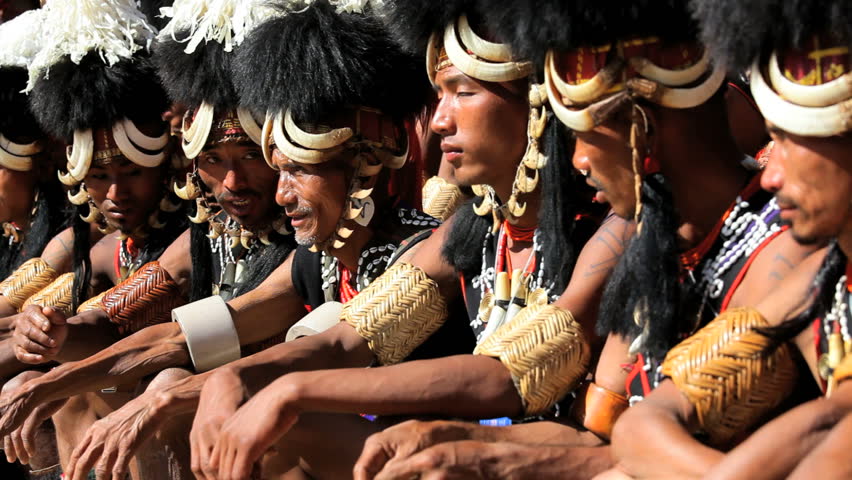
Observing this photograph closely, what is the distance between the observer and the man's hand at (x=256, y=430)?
3.21 meters

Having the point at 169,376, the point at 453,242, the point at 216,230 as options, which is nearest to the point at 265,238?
the point at 216,230

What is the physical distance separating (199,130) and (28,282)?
6.34 feet

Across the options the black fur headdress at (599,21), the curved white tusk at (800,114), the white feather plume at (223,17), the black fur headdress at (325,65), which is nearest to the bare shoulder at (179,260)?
the white feather plume at (223,17)

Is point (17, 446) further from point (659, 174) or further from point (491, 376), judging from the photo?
point (659, 174)

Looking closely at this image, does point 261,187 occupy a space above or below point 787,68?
below

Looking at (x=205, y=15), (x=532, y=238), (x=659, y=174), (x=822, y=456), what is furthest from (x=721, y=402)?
(x=205, y=15)

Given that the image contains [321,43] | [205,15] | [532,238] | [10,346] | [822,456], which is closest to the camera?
[822,456]

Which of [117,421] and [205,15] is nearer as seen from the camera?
[117,421]

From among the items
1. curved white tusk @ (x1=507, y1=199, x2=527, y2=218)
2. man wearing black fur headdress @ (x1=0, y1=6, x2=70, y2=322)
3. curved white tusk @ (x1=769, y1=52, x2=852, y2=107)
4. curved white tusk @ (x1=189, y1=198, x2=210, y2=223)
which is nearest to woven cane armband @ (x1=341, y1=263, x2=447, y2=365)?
curved white tusk @ (x1=507, y1=199, x2=527, y2=218)

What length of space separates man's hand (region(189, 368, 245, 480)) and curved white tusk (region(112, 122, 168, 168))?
7.72 feet

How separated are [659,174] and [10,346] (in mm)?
3558

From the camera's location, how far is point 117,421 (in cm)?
392

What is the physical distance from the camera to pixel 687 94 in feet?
9.98

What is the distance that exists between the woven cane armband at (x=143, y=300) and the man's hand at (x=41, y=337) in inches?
10.7
